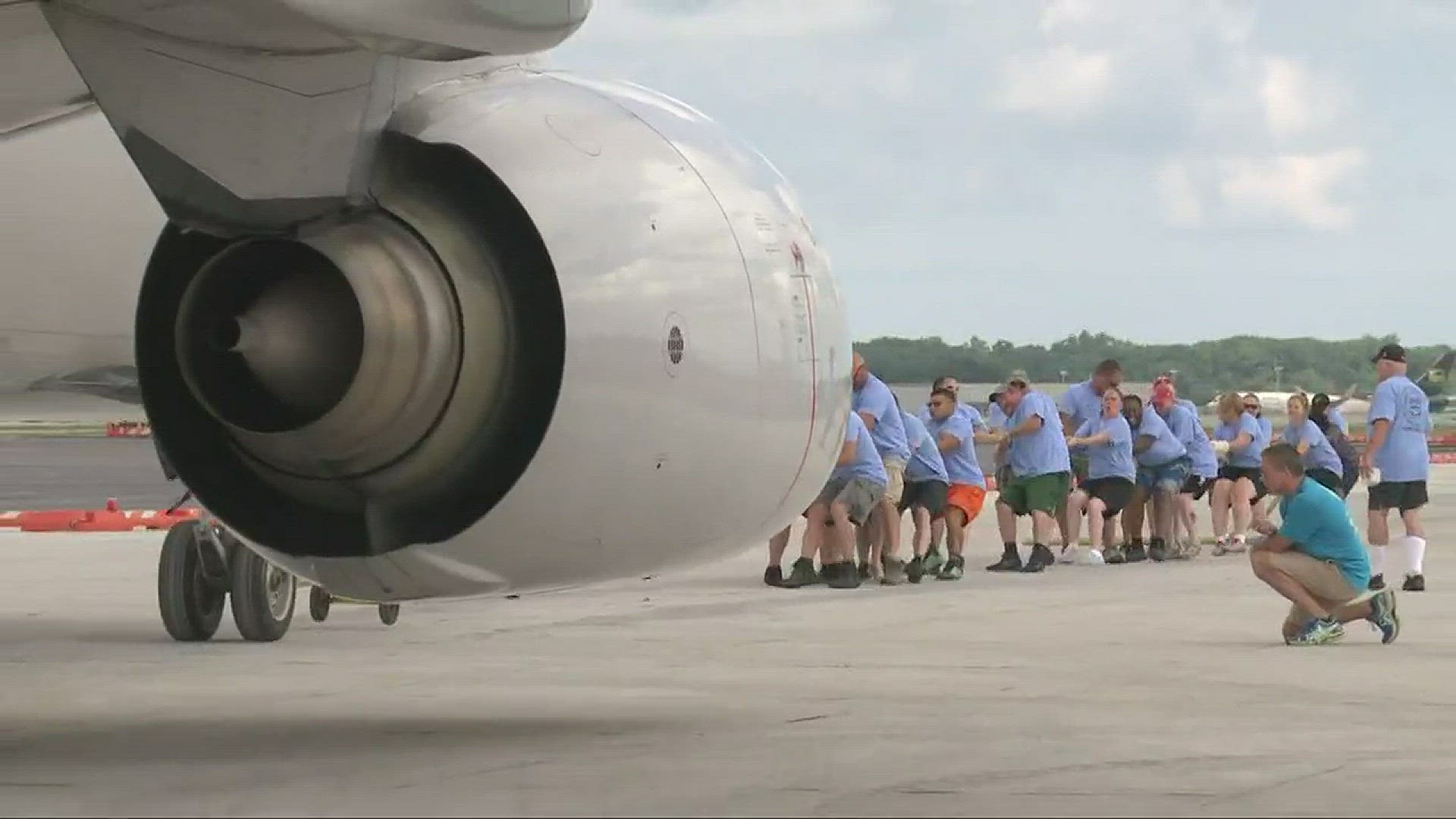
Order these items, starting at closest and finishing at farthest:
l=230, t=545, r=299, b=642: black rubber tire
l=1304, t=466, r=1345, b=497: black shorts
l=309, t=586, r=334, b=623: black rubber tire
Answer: l=230, t=545, r=299, b=642: black rubber tire, l=309, t=586, r=334, b=623: black rubber tire, l=1304, t=466, r=1345, b=497: black shorts

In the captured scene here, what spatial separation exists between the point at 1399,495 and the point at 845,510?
3.98m

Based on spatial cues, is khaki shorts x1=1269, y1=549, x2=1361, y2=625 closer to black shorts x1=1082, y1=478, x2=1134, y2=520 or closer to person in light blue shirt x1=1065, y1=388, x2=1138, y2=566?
person in light blue shirt x1=1065, y1=388, x2=1138, y2=566

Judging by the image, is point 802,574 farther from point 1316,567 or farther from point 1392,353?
point 1316,567

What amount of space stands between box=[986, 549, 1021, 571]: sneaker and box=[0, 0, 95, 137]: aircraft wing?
1391 centimetres

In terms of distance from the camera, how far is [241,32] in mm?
8164

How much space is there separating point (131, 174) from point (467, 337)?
222cm

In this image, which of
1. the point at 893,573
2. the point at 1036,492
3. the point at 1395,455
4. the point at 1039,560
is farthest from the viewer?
the point at 1036,492

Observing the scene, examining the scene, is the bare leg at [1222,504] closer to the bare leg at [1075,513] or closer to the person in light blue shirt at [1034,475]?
the bare leg at [1075,513]

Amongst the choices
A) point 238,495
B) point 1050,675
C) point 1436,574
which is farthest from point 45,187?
point 1436,574

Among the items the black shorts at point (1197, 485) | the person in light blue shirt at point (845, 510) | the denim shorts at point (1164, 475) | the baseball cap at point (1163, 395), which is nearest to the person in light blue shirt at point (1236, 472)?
the black shorts at point (1197, 485)

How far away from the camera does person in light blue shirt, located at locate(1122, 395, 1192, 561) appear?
25.3 m

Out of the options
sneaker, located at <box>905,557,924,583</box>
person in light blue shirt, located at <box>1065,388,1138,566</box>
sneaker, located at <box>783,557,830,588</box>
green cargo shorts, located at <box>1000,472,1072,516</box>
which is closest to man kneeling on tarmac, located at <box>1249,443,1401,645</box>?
sneaker, located at <box>783,557,830,588</box>

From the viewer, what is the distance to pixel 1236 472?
27.2 metres

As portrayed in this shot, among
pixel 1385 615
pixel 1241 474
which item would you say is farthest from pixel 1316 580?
pixel 1241 474
